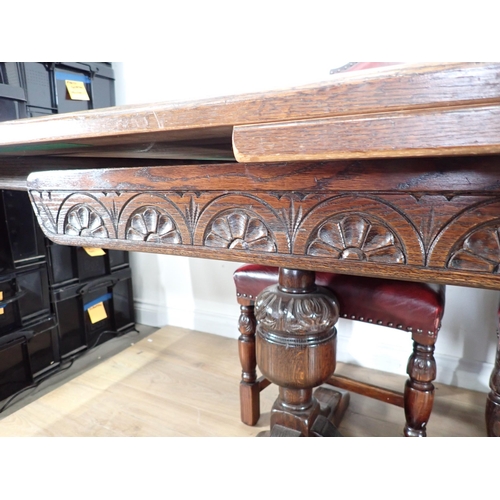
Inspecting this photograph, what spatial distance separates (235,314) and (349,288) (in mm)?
933

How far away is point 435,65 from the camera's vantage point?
0.24 m

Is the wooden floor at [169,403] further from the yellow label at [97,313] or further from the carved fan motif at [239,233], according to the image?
the carved fan motif at [239,233]

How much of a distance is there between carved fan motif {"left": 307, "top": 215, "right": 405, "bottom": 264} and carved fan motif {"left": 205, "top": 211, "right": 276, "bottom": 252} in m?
0.06

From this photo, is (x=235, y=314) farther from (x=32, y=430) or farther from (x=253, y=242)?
(x=253, y=242)

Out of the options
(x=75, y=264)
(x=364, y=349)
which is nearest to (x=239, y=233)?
(x=364, y=349)

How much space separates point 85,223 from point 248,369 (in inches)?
28.7

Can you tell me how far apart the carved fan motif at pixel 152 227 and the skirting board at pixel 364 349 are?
118 centimetres

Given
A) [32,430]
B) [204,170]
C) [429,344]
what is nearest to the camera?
[204,170]

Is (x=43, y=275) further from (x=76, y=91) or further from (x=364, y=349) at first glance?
(x=364, y=349)

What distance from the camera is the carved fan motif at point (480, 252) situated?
0.30 metres

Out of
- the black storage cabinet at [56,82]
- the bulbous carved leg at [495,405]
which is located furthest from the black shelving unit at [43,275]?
the bulbous carved leg at [495,405]

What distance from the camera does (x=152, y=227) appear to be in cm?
44

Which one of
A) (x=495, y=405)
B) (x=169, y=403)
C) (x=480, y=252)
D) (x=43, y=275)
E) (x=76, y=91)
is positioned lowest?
(x=169, y=403)
